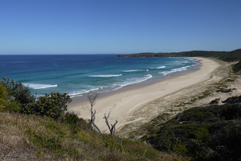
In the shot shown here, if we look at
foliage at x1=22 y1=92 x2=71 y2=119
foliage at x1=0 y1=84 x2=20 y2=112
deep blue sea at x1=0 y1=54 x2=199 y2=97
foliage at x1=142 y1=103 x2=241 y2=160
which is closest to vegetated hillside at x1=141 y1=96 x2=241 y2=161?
foliage at x1=142 y1=103 x2=241 y2=160

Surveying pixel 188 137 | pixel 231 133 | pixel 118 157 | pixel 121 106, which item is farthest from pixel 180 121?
pixel 118 157

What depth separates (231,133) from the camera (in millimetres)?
6992

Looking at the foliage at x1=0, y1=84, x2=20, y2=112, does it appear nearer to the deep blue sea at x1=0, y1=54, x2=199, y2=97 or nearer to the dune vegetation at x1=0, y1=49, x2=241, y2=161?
the dune vegetation at x1=0, y1=49, x2=241, y2=161

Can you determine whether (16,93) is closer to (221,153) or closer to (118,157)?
(118,157)

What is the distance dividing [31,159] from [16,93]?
9.54 m

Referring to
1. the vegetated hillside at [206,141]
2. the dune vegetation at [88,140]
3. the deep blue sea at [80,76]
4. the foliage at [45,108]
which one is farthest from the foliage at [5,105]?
the deep blue sea at [80,76]

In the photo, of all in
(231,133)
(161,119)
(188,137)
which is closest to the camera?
(231,133)

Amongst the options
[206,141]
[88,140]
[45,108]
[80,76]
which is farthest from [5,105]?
[80,76]

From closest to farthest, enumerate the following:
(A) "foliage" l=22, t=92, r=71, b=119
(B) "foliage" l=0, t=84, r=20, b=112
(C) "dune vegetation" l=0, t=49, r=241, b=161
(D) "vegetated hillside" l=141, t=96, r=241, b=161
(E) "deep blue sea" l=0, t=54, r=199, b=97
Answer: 1. (C) "dune vegetation" l=0, t=49, r=241, b=161
2. (D) "vegetated hillside" l=141, t=96, r=241, b=161
3. (B) "foliage" l=0, t=84, r=20, b=112
4. (A) "foliage" l=22, t=92, r=71, b=119
5. (E) "deep blue sea" l=0, t=54, r=199, b=97

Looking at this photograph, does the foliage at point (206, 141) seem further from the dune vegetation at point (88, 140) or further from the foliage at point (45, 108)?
the foliage at point (45, 108)

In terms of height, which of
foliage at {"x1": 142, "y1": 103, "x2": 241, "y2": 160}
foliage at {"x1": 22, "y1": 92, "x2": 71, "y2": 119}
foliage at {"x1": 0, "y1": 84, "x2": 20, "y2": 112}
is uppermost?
foliage at {"x1": 0, "y1": 84, "x2": 20, "y2": 112}

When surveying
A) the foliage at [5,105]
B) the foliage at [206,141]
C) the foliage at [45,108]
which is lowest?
the foliage at [206,141]

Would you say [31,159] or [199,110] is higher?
[31,159]

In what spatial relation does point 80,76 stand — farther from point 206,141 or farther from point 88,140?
point 88,140
